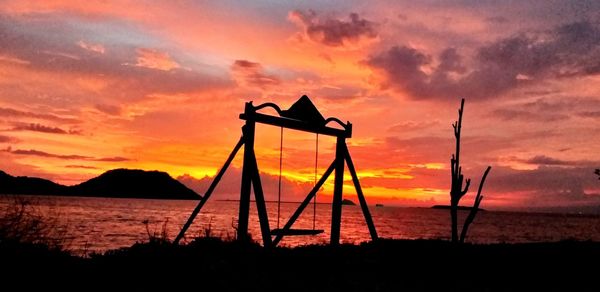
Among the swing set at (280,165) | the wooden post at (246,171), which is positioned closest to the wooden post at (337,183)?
the swing set at (280,165)

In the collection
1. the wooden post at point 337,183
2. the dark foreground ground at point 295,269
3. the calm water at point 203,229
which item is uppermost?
the wooden post at point 337,183

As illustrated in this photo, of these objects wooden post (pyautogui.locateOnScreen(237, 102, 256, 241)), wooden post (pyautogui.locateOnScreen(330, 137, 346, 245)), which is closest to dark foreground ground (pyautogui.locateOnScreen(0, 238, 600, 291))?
wooden post (pyautogui.locateOnScreen(237, 102, 256, 241))

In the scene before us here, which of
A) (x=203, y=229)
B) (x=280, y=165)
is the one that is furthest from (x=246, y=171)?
(x=203, y=229)

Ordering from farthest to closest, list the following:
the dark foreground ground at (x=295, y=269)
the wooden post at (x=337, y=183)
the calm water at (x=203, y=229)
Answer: the calm water at (x=203, y=229)
the wooden post at (x=337, y=183)
the dark foreground ground at (x=295, y=269)

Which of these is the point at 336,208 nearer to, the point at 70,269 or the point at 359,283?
the point at 359,283

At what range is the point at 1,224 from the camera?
11.0m

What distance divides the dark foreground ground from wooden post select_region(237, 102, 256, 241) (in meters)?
0.40

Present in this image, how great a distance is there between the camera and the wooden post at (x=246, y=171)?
11.3 metres

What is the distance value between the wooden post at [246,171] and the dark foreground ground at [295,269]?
402mm

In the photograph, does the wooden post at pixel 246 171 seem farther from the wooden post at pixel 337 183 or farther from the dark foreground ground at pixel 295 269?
the wooden post at pixel 337 183

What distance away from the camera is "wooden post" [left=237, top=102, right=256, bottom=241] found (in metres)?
11.3

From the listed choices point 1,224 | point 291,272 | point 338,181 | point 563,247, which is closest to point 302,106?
point 338,181

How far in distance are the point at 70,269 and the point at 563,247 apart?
13.9 meters

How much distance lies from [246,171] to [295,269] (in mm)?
2576
